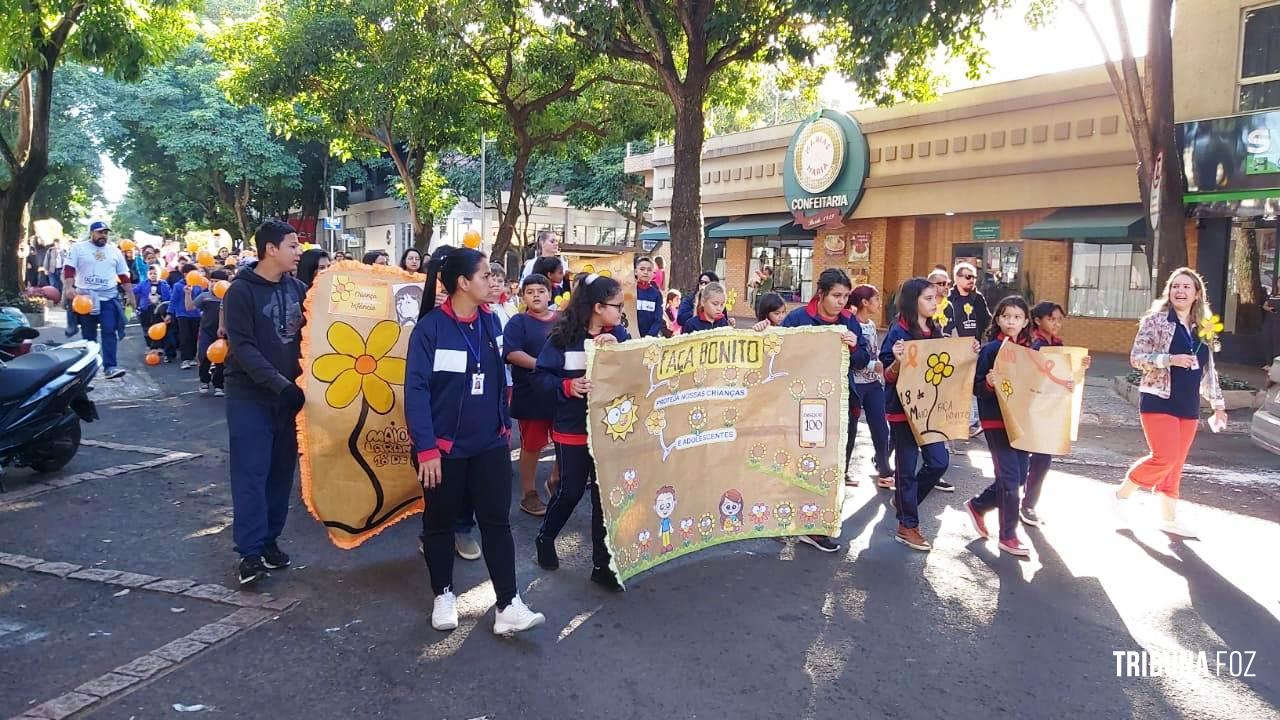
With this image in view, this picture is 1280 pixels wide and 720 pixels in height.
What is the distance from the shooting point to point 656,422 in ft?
15.5

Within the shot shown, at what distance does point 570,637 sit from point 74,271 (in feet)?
33.2

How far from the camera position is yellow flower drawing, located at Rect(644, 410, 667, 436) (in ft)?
15.4

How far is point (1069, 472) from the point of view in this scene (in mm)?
8031

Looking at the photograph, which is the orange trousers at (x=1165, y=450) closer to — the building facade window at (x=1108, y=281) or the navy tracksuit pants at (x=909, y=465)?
the navy tracksuit pants at (x=909, y=465)

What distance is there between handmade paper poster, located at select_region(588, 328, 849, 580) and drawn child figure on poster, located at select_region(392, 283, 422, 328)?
1.34m

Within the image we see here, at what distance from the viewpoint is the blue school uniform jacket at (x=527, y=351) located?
617 cm

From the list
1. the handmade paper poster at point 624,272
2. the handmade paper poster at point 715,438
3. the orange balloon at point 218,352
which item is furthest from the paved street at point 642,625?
the handmade paper poster at point 624,272

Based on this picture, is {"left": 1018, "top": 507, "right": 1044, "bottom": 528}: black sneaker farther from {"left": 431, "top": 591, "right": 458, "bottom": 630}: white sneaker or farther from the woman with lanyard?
{"left": 431, "top": 591, "right": 458, "bottom": 630}: white sneaker

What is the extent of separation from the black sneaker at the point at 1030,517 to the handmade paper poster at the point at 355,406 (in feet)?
13.0

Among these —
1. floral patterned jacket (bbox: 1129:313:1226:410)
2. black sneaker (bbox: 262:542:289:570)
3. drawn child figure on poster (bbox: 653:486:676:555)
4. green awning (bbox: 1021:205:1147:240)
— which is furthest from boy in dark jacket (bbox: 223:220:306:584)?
green awning (bbox: 1021:205:1147:240)

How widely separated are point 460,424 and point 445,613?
88cm

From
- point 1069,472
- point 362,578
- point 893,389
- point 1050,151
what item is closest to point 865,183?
point 1050,151

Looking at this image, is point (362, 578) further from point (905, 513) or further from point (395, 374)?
point (905, 513)

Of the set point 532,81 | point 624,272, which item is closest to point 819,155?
point 532,81
